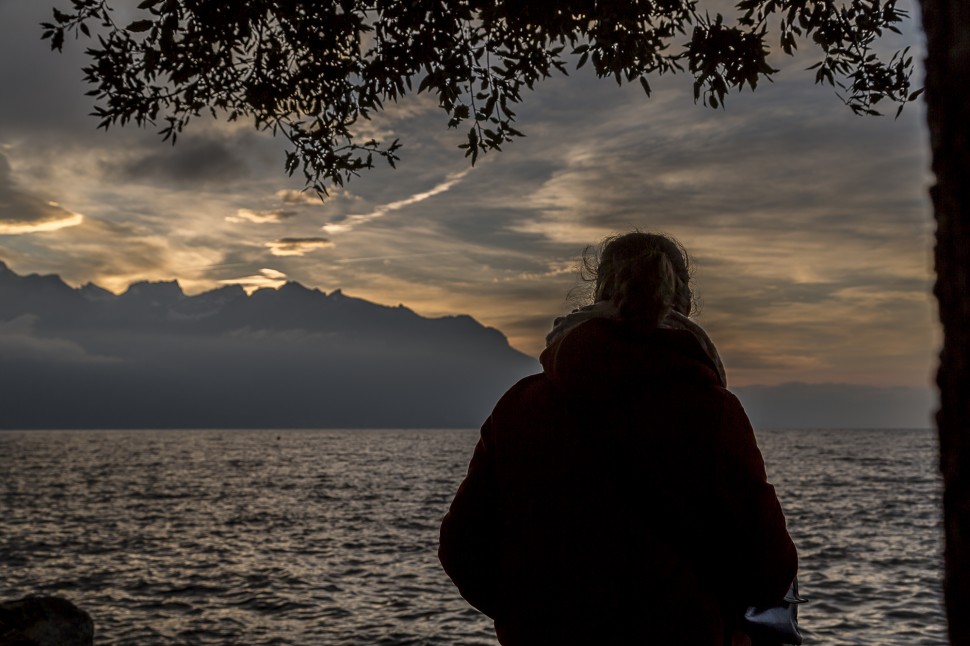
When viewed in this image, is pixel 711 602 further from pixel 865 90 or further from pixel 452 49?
pixel 865 90

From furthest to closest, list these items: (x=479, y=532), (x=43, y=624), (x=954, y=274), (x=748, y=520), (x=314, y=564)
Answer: (x=314, y=564)
(x=43, y=624)
(x=479, y=532)
(x=748, y=520)
(x=954, y=274)

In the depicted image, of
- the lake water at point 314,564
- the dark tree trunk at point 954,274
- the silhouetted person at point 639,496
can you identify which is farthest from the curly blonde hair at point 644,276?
the lake water at point 314,564

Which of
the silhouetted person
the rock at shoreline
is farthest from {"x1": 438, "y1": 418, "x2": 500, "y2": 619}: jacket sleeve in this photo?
the rock at shoreline

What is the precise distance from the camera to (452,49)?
23.5 feet

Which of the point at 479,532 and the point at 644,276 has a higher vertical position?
the point at 644,276

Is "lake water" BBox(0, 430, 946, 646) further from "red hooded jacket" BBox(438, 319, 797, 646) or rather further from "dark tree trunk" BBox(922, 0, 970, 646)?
"dark tree trunk" BBox(922, 0, 970, 646)

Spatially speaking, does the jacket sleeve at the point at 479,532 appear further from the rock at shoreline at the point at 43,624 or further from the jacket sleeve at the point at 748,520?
the rock at shoreline at the point at 43,624

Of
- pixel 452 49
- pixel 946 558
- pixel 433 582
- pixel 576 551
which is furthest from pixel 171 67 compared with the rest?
pixel 433 582

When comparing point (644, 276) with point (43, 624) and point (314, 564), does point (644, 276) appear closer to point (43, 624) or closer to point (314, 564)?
point (43, 624)

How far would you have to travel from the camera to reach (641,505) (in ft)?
7.70

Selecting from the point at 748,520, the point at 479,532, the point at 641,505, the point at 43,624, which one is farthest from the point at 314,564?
the point at 748,520

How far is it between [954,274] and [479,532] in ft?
5.56

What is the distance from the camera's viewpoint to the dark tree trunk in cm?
181

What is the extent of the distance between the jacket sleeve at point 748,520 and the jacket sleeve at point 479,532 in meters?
0.81
